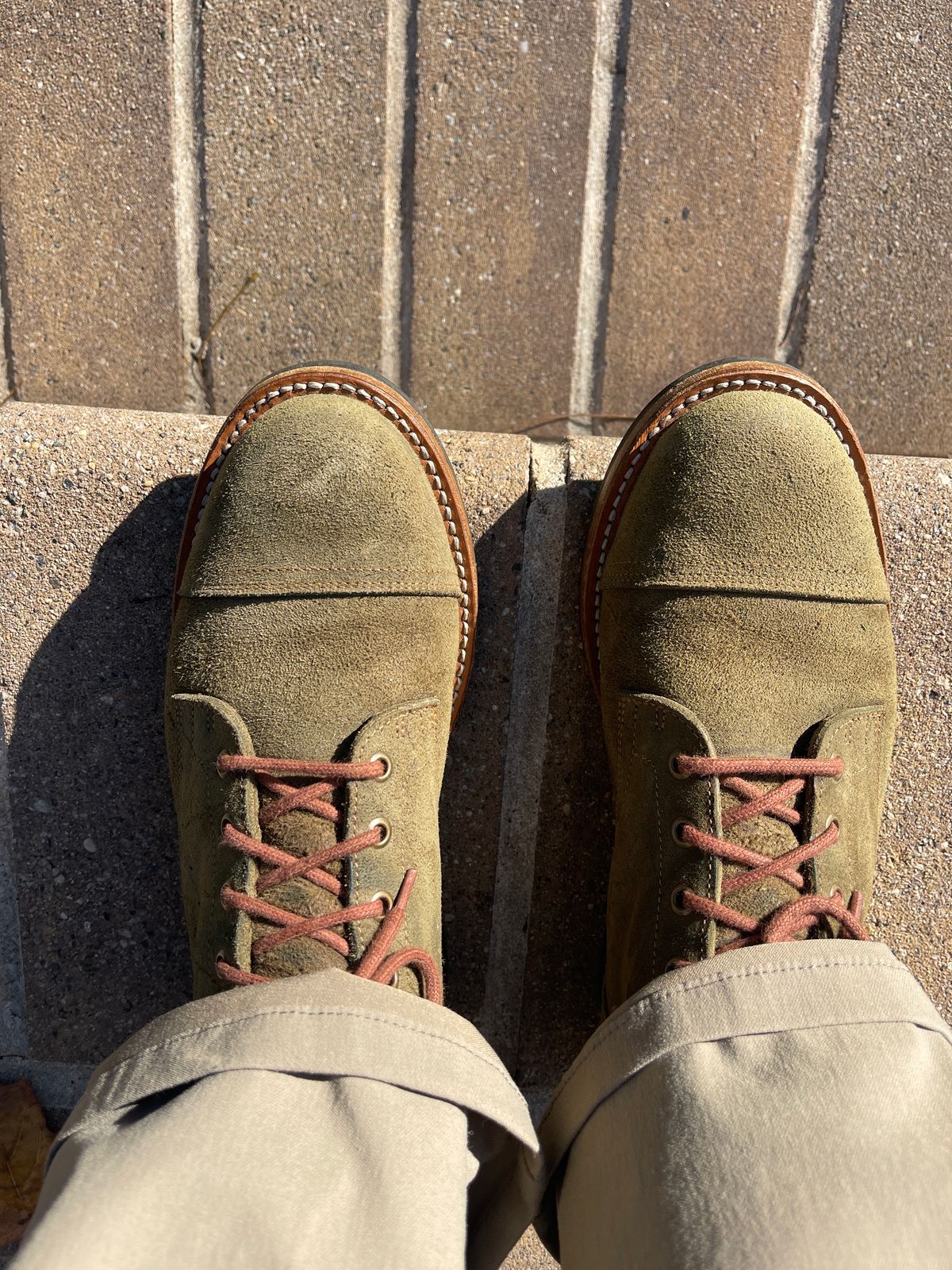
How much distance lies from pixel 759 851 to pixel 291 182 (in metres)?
1.10

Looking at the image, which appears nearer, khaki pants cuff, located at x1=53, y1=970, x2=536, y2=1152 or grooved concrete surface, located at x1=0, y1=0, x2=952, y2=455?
khaki pants cuff, located at x1=53, y1=970, x2=536, y2=1152

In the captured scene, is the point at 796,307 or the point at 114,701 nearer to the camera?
the point at 114,701

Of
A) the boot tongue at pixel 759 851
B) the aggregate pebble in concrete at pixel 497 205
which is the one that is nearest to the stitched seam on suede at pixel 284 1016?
the boot tongue at pixel 759 851

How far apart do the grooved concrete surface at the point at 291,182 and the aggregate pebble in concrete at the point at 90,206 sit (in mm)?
70

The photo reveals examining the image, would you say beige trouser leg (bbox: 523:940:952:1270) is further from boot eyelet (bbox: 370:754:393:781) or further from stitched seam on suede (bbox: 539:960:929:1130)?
boot eyelet (bbox: 370:754:393:781)

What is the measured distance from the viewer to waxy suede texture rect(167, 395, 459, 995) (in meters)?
1.04

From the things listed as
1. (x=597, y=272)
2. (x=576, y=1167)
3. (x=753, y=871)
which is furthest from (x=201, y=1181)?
(x=597, y=272)

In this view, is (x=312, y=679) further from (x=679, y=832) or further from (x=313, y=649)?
(x=679, y=832)

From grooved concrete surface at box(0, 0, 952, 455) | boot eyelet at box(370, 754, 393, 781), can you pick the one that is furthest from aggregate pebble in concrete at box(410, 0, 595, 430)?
boot eyelet at box(370, 754, 393, 781)

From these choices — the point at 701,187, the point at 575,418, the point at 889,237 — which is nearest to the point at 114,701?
the point at 575,418

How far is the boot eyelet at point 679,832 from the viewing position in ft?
3.34

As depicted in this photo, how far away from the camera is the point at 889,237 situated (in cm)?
129

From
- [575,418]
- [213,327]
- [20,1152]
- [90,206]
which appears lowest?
[20,1152]

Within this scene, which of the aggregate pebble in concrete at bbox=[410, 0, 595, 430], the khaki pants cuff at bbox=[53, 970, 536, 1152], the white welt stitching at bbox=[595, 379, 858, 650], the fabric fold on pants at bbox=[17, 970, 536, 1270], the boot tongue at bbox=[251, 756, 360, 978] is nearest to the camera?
the fabric fold on pants at bbox=[17, 970, 536, 1270]
